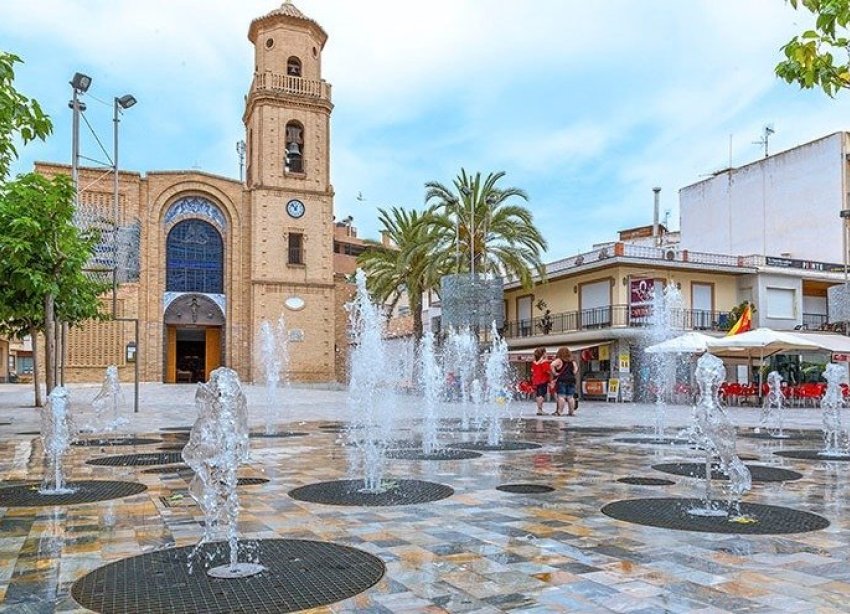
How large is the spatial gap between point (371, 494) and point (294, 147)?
108 ft

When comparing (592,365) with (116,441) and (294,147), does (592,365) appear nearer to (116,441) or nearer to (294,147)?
(294,147)

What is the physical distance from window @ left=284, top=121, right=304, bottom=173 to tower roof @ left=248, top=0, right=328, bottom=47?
4563 millimetres

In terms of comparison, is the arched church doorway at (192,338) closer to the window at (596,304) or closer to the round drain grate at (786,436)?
the window at (596,304)

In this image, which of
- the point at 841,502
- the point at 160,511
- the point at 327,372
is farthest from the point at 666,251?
the point at 160,511

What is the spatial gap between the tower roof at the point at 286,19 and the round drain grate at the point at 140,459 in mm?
31429

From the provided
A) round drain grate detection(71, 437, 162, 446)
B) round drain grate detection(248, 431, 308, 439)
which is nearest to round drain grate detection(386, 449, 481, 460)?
round drain grate detection(248, 431, 308, 439)

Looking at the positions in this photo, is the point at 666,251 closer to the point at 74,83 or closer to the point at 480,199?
the point at 480,199

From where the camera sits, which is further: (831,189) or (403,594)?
(831,189)

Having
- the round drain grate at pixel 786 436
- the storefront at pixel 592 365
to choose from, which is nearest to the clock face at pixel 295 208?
the storefront at pixel 592 365

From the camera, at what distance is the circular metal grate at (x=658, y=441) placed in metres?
11.6

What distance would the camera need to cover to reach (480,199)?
94.6 ft

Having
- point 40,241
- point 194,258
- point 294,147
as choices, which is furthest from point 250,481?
point 294,147

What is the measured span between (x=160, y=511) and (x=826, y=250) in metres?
33.9

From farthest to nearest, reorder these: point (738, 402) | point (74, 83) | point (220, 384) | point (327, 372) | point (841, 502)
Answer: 1. point (327, 372)
2. point (738, 402)
3. point (74, 83)
4. point (841, 502)
5. point (220, 384)
